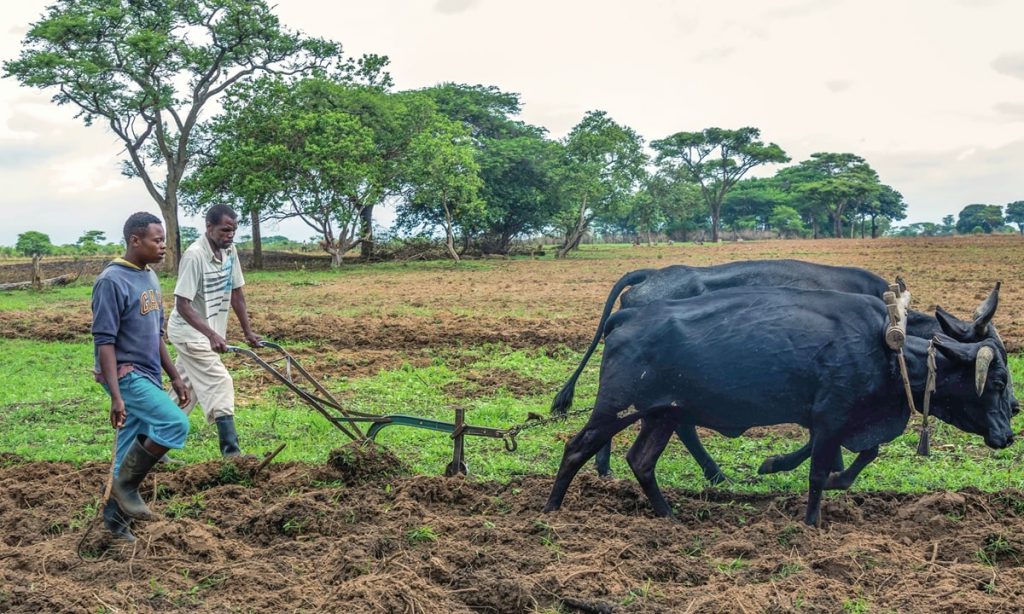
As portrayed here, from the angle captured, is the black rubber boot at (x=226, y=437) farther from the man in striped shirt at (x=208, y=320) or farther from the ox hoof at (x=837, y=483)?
the ox hoof at (x=837, y=483)

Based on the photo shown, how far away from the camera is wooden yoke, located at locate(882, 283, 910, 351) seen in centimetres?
588

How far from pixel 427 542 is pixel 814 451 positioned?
2702 mm

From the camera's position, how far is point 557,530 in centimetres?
586

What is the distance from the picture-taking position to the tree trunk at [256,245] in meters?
37.5

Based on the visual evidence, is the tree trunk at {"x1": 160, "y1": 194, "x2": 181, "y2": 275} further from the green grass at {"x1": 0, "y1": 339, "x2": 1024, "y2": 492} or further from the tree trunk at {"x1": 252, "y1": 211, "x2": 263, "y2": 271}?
the green grass at {"x1": 0, "y1": 339, "x2": 1024, "y2": 492}

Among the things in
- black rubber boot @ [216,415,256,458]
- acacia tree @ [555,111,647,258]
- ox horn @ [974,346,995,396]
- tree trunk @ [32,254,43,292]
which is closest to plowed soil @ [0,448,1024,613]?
black rubber boot @ [216,415,256,458]

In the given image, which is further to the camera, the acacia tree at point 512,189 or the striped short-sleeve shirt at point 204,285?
the acacia tree at point 512,189

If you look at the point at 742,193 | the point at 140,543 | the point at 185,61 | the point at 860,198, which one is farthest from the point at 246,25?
the point at 742,193

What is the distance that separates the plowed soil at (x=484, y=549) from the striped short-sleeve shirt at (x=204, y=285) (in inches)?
48.9

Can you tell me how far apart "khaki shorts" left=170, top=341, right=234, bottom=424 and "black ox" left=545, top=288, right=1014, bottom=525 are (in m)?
3.07

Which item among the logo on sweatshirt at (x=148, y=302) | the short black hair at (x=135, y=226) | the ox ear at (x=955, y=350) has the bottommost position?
the ox ear at (x=955, y=350)

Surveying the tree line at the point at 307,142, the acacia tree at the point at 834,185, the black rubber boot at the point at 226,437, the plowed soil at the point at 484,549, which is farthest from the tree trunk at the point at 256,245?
the acacia tree at the point at 834,185

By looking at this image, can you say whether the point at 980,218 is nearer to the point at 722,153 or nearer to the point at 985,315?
the point at 722,153

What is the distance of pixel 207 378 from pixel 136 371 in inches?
79.3
